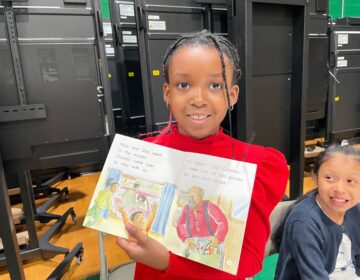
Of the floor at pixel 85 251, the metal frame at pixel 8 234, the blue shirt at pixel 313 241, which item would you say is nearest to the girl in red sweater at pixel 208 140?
the blue shirt at pixel 313 241

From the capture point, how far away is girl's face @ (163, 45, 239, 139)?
69cm

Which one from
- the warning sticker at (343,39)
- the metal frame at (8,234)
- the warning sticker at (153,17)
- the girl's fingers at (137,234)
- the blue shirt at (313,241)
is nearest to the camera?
the girl's fingers at (137,234)

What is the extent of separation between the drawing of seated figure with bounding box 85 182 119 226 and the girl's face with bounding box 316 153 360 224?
0.85 m

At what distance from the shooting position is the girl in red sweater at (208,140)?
0.65 metres

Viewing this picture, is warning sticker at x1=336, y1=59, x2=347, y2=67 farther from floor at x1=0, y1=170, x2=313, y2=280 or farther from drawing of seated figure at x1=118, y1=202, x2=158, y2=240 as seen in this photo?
drawing of seated figure at x1=118, y1=202, x2=158, y2=240

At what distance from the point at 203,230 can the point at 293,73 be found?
1643mm

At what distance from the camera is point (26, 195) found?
1947 millimetres

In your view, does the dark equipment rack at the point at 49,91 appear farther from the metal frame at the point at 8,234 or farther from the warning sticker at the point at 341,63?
the warning sticker at the point at 341,63

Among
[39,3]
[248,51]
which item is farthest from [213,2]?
[39,3]

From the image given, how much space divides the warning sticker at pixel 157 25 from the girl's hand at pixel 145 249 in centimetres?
158

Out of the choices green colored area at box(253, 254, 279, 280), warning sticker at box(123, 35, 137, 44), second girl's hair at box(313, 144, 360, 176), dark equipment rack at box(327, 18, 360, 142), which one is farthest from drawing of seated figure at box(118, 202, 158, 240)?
dark equipment rack at box(327, 18, 360, 142)

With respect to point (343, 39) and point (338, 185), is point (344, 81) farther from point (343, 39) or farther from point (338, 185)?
point (338, 185)

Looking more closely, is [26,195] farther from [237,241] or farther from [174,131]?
[237,241]

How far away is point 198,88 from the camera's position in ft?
2.26
